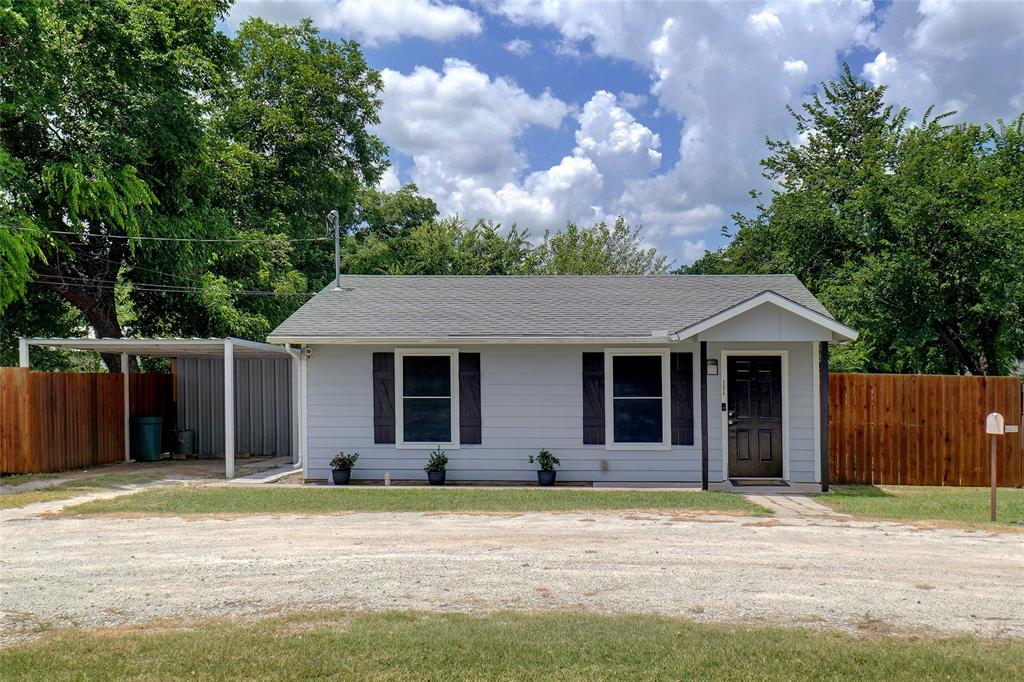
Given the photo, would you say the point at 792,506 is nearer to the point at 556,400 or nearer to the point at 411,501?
the point at 556,400

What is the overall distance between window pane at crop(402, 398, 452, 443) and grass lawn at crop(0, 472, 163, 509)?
4475mm

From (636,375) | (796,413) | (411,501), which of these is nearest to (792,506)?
(796,413)

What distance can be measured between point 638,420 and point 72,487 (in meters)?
8.89

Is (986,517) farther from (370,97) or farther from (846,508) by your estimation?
(370,97)

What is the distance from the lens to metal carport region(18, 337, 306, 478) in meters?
12.9

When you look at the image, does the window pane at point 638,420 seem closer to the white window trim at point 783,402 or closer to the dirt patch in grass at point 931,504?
the white window trim at point 783,402

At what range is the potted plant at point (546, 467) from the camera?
1222 cm

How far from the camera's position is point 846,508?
9984 mm

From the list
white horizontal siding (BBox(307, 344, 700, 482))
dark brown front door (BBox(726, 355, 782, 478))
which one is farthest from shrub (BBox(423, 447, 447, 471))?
dark brown front door (BBox(726, 355, 782, 478))

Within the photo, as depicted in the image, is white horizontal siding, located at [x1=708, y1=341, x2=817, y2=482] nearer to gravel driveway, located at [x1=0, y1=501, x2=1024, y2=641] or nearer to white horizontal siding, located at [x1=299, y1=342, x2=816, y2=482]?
white horizontal siding, located at [x1=299, y1=342, x2=816, y2=482]

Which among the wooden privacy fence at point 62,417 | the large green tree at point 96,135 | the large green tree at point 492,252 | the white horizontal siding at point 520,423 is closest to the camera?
the white horizontal siding at point 520,423

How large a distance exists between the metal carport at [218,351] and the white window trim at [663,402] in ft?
16.2

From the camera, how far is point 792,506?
33.3 feet

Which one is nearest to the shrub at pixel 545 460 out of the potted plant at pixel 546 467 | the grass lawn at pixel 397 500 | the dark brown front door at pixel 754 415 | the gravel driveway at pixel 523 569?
the potted plant at pixel 546 467
